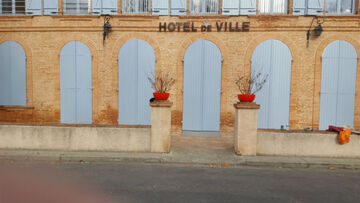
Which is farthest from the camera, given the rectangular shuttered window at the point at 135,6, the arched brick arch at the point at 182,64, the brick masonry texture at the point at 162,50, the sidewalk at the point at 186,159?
the rectangular shuttered window at the point at 135,6

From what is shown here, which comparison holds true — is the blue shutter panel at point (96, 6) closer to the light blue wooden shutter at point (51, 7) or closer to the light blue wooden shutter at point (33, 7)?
the light blue wooden shutter at point (51, 7)

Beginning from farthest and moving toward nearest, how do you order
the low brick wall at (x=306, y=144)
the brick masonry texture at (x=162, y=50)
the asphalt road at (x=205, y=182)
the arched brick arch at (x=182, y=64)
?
the arched brick arch at (x=182, y=64)
the brick masonry texture at (x=162, y=50)
the low brick wall at (x=306, y=144)
the asphalt road at (x=205, y=182)

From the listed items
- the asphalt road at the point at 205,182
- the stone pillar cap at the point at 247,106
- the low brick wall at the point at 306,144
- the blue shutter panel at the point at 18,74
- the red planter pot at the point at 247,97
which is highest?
the blue shutter panel at the point at 18,74

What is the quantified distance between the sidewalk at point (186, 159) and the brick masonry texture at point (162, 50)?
3.78 metres

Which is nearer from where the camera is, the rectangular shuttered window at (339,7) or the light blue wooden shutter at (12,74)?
the rectangular shuttered window at (339,7)

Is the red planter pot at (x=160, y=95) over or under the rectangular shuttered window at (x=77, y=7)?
under

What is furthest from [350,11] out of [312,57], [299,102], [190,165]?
[190,165]

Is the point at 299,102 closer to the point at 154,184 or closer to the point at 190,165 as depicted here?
the point at 190,165

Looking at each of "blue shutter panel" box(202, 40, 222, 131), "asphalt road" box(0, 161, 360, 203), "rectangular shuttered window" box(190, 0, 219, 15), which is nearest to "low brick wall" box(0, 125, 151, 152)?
"asphalt road" box(0, 161, 360, 203)

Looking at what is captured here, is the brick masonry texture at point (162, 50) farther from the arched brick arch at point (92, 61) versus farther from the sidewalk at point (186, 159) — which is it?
the sidewalk at point (186, 159)

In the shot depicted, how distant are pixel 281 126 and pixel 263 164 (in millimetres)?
4513

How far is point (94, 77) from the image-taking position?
452 inches

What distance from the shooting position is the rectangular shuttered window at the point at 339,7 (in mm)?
10992

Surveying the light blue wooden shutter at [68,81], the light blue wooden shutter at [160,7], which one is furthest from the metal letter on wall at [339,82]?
the light blue wooden shutter at [68,81]
